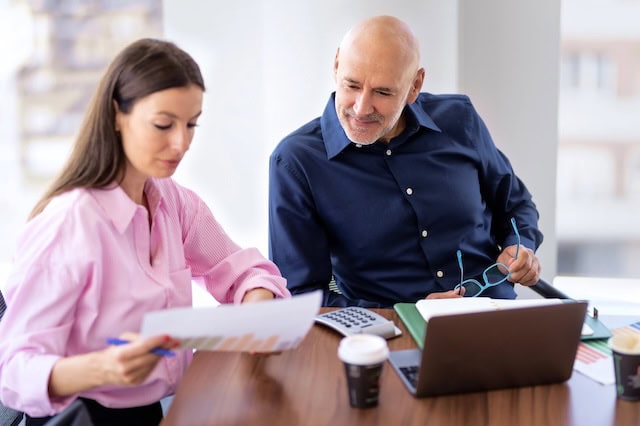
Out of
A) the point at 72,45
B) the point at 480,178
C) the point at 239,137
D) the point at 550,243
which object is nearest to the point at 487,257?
the point at 480,178

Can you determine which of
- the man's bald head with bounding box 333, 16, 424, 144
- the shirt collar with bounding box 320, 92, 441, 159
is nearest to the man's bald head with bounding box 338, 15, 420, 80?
the man's bald head with bounding box 333, 16, 424, 144

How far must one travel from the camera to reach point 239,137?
9.04 ft

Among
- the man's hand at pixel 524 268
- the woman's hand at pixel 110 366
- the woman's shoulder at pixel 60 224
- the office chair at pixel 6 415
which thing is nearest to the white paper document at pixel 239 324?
the woman's hand at pixel 110 366

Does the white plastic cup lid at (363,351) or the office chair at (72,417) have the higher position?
the white plastic cup lid at (363,351)

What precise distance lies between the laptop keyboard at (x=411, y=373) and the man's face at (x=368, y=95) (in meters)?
0.80

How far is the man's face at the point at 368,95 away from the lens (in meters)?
1.93

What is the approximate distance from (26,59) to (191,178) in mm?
768

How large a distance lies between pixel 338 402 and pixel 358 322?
0.30m

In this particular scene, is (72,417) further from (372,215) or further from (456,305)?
(372,215)

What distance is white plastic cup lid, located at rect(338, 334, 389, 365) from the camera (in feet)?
3.82

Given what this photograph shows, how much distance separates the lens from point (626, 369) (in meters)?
1.19

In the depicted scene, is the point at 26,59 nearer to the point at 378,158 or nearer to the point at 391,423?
the point at 378,158

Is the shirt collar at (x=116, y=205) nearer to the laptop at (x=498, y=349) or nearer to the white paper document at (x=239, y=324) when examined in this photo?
the white paper document at (x=239, y=324)

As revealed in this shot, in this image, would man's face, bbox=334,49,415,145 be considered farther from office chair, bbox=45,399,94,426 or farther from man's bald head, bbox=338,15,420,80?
office chair, bbox=45,399,94,426
